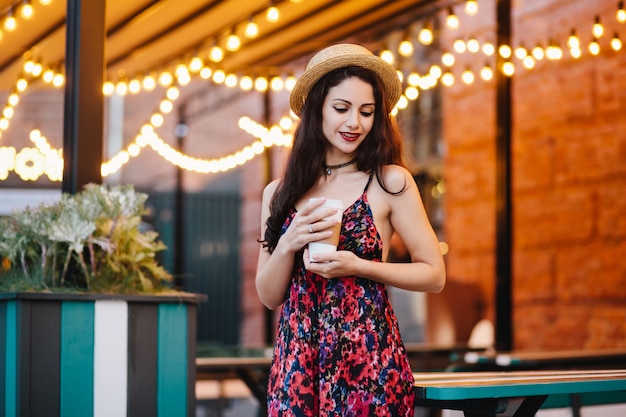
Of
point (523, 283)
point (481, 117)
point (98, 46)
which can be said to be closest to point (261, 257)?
point (98, 46)

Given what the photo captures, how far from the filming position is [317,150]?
256 centimetres

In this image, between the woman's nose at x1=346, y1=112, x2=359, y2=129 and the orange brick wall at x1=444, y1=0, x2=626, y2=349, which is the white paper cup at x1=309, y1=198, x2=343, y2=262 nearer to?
the woman's nose at x1=346, y1=112, x2=359, y2=129

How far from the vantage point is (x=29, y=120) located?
413 centimetres

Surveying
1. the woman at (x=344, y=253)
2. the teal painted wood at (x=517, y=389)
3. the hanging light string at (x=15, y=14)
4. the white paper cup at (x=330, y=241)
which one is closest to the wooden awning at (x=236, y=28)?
the hanging light string at (x=15, y=14)

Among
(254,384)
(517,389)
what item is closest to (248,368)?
(254,384)

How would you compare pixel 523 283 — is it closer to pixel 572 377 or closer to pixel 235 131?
pixel 572 377

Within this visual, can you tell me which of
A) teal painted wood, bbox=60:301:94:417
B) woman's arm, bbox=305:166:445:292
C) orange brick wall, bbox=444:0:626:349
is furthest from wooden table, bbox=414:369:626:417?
orange brick wall, bbox=444:0:626:349

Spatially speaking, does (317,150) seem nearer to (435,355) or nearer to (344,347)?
(344,347)

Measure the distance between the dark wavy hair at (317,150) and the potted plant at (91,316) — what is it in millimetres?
805

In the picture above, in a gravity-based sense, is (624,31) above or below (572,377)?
above

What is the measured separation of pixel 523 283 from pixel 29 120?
4.89m

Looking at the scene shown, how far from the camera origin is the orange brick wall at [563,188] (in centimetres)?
709

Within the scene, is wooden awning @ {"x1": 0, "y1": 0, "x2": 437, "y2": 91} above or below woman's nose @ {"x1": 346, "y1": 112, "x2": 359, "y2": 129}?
above

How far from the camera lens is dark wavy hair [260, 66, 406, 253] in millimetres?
2537
